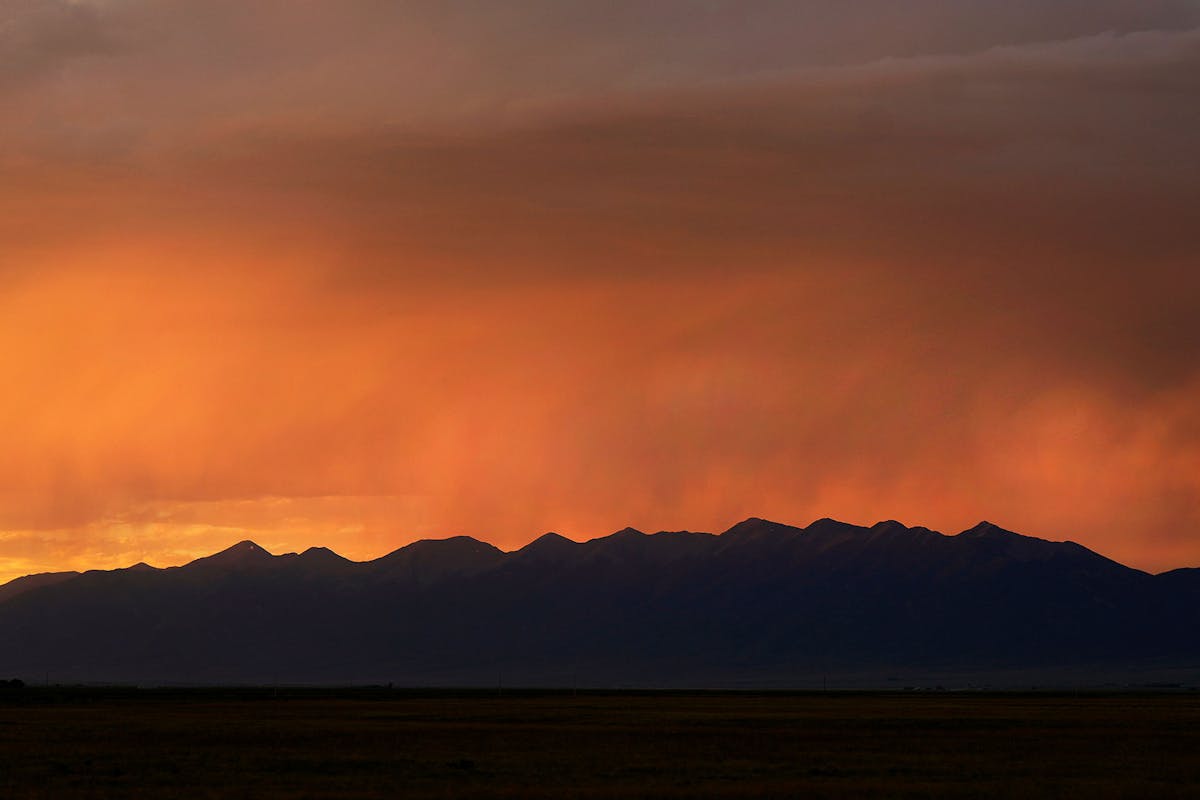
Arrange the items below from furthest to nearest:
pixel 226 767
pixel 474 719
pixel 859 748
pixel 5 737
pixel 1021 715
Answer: pixel 1021 715 < pixel 474 719 < pixel 5 737 < pixel 859 748 < pixel 226 767

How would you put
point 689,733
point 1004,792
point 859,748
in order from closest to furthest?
1. point 1004,792
2. point 859,748
3. point 689,733

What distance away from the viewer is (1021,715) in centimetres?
10812

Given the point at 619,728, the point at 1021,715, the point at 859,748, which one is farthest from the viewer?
the point at 1021,715

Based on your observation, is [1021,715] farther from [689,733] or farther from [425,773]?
[425,773]

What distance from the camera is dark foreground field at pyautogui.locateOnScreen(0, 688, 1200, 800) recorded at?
50281 mm

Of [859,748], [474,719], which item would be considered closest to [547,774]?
[859,748]

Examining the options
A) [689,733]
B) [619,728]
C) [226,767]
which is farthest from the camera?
[619,728]

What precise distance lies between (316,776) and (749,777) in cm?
1449

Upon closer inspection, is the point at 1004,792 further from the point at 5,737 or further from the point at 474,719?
the point at 474,719

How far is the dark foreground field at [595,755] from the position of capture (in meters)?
50.3

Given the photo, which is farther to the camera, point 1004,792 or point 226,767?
point 226,767

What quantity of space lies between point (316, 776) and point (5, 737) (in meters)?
28.4

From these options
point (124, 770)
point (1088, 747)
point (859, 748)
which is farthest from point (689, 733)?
point (124, 770)

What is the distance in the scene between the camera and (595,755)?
6412 cm
